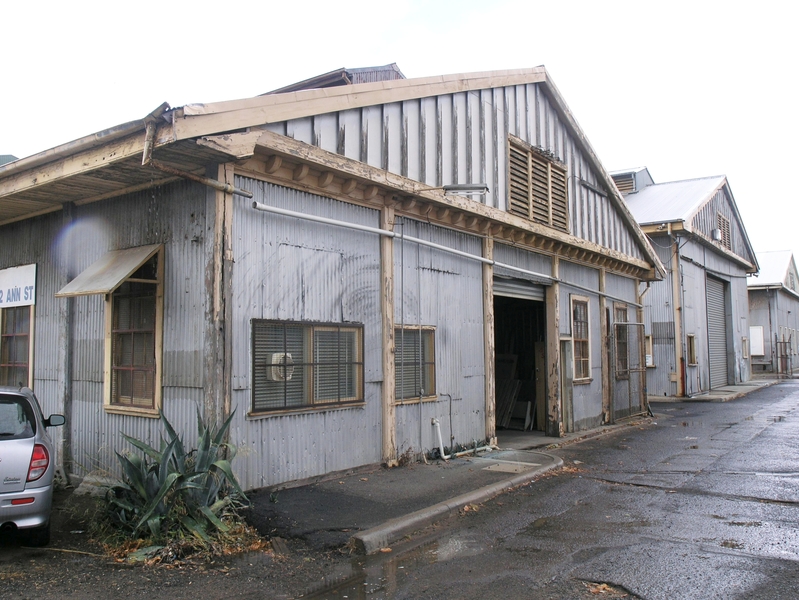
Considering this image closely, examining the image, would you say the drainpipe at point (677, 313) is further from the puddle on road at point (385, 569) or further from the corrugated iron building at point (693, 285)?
the puddle on road at point (385, 569)

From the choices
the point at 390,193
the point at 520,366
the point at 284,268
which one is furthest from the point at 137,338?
the point at 520,366

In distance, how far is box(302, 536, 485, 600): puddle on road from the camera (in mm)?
5191

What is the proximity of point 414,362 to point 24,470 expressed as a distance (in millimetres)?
5558

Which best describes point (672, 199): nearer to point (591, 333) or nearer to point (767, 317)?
point (591, 333)

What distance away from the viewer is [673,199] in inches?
1043

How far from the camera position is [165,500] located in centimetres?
608

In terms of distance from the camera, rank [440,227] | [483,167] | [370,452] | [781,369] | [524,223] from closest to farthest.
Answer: [370,452] < [440,227] < [483,167] < [524,223] < [781,369]

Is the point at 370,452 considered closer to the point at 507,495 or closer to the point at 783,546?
the point at 507,495

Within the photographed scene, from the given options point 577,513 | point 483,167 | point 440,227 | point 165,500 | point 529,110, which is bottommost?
point 577,513

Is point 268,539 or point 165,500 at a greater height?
point 165,500

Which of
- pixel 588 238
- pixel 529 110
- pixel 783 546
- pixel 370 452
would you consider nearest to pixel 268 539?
pixel 370 452

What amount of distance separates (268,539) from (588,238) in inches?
451

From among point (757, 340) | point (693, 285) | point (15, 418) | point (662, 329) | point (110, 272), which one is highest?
point (693, 285)

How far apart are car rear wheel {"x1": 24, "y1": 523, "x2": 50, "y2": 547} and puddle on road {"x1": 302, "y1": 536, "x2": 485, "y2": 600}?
2689 mm
